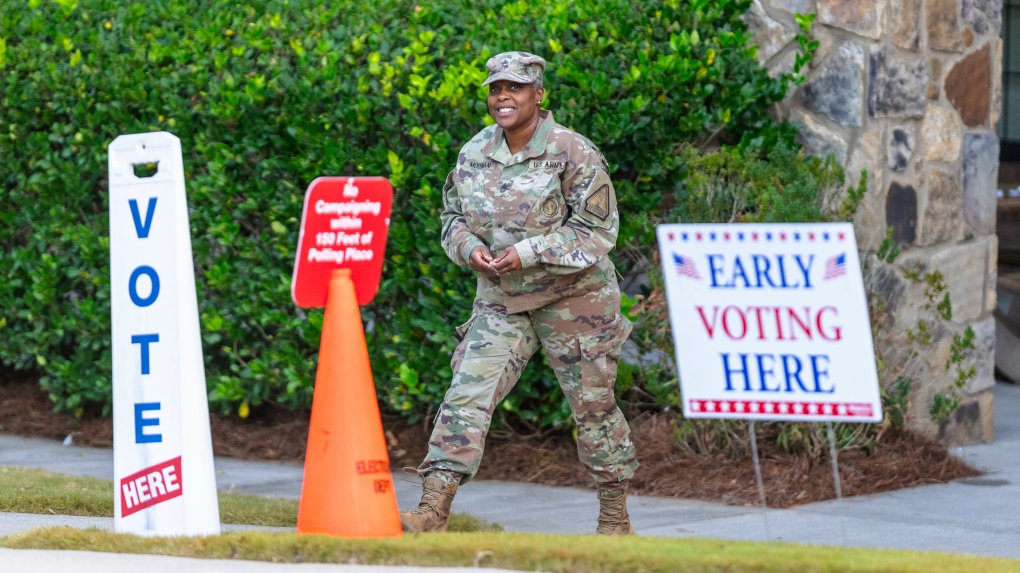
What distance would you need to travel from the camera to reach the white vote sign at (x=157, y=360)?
5.13 metres

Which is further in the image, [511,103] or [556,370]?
[556,370]

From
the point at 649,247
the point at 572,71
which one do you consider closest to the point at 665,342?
the point at 649,247

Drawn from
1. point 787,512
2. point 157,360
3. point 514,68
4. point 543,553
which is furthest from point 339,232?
point 787,512

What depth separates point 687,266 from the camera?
5.24 metres

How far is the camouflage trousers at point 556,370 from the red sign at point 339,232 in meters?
0.62

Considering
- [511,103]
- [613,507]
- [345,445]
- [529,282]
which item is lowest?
[613,507]

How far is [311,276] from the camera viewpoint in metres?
5.17

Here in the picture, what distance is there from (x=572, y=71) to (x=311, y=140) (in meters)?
1.51

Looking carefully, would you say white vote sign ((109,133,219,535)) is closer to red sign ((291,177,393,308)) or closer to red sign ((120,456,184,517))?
red sign ((120,456,184,517))

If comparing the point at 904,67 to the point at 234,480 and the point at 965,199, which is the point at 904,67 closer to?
the point at 965,199

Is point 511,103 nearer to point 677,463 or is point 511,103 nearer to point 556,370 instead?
point 556,370

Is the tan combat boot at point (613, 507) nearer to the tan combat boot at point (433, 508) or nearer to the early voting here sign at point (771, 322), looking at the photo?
the tan combat boot at point (433, 508)

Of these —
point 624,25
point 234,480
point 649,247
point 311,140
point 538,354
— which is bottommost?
point 234,480

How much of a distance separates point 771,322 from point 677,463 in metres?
2.32
